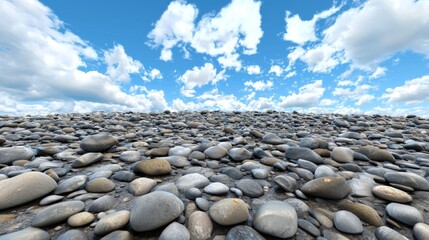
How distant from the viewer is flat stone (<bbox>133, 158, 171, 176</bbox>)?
89.4 inches

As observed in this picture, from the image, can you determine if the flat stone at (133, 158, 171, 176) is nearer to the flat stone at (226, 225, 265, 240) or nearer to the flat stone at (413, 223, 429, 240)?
the flat stone at (226, 225, 265, 240)

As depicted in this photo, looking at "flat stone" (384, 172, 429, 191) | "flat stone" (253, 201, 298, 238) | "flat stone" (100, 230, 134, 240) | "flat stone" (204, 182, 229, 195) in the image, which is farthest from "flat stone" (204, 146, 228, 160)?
"flat stone" (384, 172, 429, 191)

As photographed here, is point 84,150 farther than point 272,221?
Yes

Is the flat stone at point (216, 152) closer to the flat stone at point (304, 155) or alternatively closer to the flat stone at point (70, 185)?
the flat stone at point (304, 155)

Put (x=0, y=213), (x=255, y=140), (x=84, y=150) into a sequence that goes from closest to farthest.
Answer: (x=0, y=213)
(x=84, y=150)
(x=255, y=140)

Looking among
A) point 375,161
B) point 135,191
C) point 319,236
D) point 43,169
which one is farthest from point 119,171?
point 375,161

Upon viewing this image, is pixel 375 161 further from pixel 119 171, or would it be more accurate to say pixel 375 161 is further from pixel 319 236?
pixel 119 171

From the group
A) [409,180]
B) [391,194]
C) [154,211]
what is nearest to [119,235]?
[154,211]

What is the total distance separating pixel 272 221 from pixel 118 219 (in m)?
1.05

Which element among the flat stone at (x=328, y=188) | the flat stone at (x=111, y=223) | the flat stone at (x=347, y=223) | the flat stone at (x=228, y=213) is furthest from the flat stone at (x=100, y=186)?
the flat stone at (x=347, y=223)

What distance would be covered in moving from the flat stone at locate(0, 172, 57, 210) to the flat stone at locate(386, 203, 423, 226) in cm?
283

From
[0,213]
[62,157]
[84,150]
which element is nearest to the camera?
[0,213]

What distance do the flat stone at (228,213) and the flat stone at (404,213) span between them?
1.17 metres

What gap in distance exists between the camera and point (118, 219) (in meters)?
1.45
